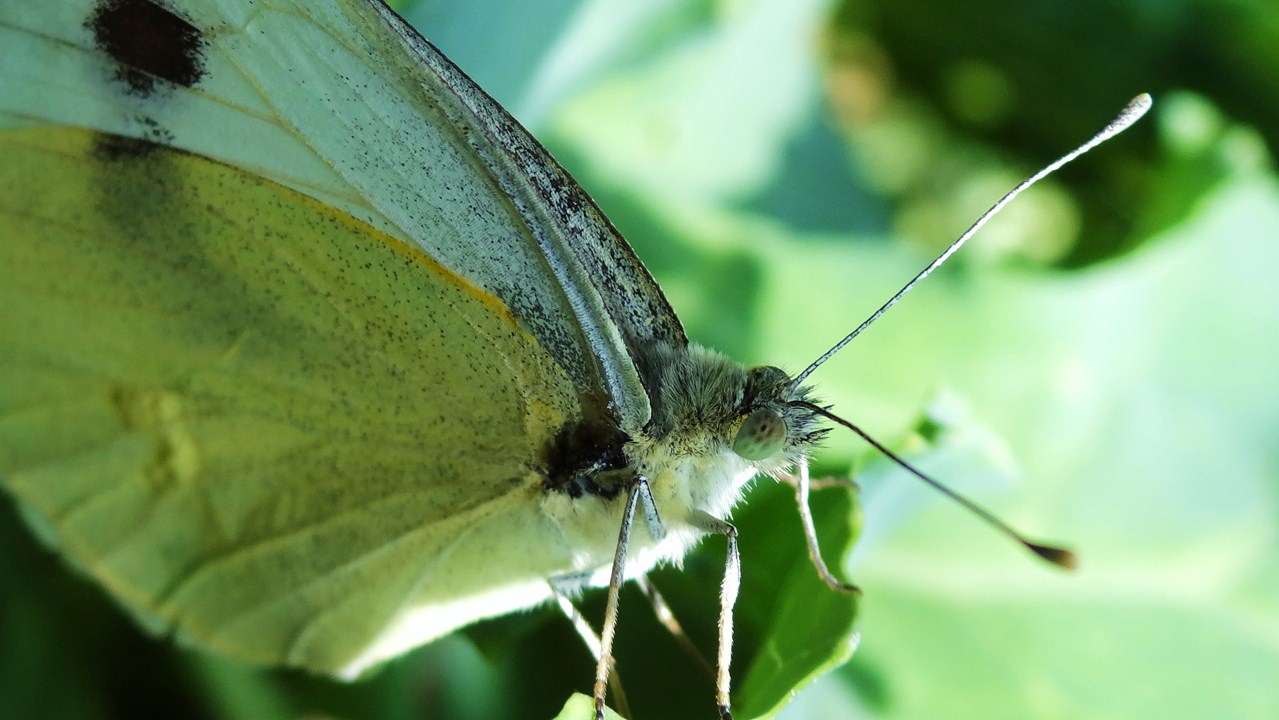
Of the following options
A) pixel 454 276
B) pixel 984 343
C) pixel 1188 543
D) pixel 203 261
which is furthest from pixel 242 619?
pixel 1188 543

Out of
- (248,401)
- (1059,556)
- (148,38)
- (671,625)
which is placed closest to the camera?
(148,38)

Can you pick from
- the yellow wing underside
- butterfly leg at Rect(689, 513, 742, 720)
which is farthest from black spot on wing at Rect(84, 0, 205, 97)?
butterfly leg at Rect(689, 513, 742, 720)

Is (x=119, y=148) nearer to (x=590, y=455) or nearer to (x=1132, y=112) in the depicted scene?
(x=590, y=455)

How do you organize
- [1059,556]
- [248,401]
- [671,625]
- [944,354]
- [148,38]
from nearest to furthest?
[148,38]
[1059,556]
[248,401]
[671,625]
[944,354]

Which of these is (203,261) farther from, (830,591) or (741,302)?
(741,302)

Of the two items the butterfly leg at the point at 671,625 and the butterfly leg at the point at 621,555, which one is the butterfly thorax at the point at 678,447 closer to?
the butterfly leg at the point at 621,555

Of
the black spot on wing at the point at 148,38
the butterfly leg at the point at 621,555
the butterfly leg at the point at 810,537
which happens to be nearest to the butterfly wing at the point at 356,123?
the black spot on wing at the point at 148,38

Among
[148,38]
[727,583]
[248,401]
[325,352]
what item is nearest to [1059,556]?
[727,583]

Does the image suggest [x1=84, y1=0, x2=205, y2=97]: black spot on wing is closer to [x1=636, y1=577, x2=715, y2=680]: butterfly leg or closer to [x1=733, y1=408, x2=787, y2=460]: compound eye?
[x1=733, y1=408, x2=787, y2=460]: compound eye
